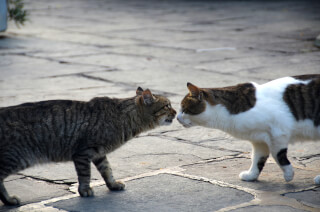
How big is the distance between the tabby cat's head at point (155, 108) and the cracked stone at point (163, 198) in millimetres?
550

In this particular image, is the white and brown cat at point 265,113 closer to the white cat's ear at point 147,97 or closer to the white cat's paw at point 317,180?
the white cat's paw at point 317,180

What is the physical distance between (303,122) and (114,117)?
5.04ft

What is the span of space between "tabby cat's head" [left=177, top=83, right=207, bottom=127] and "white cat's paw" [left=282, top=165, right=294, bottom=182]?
800 millimetres

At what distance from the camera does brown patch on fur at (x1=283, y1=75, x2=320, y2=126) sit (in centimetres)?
448

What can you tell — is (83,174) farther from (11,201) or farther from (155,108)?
(155,108)

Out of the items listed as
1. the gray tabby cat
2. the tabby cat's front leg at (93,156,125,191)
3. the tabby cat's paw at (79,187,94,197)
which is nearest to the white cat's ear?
the gray tabby cat

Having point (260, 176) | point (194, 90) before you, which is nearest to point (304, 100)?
point (260, 176)

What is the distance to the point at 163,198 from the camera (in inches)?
168

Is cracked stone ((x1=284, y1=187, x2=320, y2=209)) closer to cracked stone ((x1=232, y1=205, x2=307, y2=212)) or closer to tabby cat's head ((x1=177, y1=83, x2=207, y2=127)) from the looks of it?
cracked stone ((x1=232, y1=205, x2=307, y2=212))

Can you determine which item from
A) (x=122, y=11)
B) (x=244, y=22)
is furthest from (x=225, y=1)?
(x=244, y=22)

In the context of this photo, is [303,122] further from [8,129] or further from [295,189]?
[8,129]

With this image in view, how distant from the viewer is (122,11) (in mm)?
17469

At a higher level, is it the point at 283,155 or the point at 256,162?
the point at 283,155

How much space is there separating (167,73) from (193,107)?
4.13 metres
